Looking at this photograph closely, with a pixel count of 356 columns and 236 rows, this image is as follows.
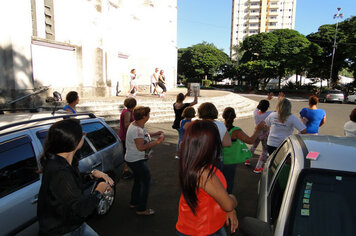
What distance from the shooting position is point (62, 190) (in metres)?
1.78

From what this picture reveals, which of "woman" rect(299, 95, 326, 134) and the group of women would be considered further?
"woman" rect(299, 95, 326, 134)

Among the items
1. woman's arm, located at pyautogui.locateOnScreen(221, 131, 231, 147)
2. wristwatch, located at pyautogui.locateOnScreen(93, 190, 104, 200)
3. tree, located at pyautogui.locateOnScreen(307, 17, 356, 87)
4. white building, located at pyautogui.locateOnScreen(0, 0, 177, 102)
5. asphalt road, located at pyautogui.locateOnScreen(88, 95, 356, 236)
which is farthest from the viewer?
tree, located at pyautogui.locateOnScreen(307, 17, 356, 87)

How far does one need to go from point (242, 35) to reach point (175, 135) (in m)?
87.0

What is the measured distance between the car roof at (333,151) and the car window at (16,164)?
2708mm

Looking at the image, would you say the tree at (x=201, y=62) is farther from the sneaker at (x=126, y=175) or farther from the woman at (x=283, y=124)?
the woman at (x=283, y=124)

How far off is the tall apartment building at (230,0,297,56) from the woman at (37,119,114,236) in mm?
84784

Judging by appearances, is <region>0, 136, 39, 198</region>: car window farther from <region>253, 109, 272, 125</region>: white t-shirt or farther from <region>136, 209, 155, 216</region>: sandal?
<region>253, 109, 272, 125</region>: white t-shirt

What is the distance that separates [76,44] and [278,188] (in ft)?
45.7

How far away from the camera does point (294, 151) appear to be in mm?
2502

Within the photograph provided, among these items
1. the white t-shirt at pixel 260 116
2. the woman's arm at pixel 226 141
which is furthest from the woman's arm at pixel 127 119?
the white t-shirt at pixel 260 116

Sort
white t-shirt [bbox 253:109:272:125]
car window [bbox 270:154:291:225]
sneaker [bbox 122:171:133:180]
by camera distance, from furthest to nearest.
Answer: white t-shirt [bbox 253:109:272:125] → sneaker [bbox 122:171:133:180] → car window [bbox 270:154:291:225]

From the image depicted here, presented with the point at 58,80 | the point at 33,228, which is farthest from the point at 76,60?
the point at 33,228

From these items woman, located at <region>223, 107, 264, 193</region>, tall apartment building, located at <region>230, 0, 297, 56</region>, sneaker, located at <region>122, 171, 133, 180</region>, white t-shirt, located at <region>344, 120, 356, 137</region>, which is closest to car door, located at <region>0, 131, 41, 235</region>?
woman, located at <region>223, 107, 264, 193</region>

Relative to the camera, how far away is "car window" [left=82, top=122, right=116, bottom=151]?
154 inches
